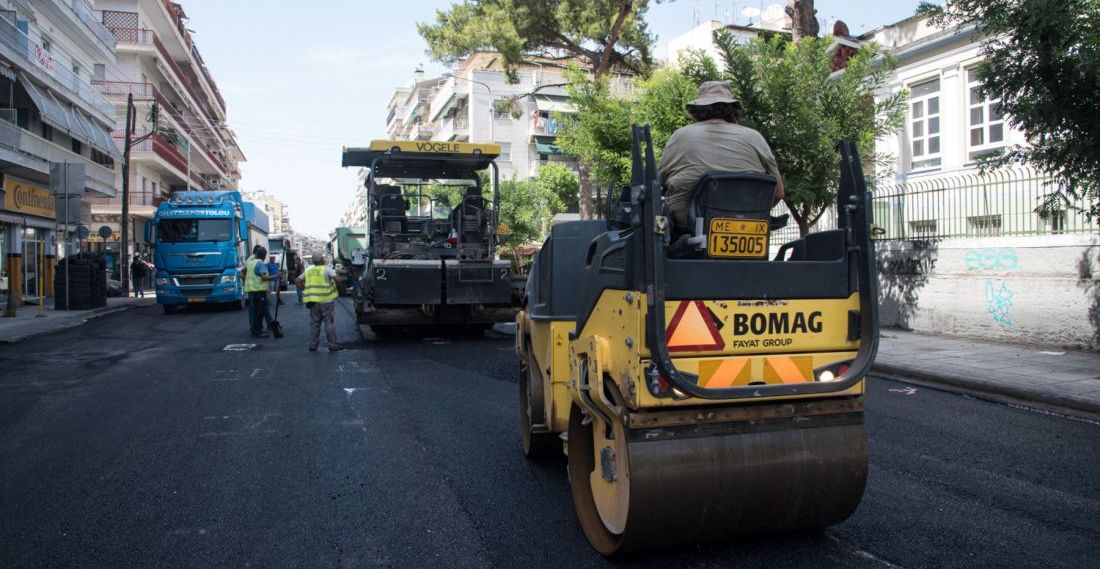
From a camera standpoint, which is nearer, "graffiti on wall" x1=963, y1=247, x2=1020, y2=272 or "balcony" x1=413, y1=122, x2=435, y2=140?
"graffiti on wall" x1=963, y1=247, x2=1020, y2=272

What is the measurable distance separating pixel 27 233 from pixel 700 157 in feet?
91.2

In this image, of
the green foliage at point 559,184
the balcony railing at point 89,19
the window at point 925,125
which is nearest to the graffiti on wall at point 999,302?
the window at point 925,125

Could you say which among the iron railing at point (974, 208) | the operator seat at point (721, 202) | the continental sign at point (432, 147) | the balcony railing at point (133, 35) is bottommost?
the operator seat at point (721, 202)

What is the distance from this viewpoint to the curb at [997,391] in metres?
7.02

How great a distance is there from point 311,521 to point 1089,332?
1014cm

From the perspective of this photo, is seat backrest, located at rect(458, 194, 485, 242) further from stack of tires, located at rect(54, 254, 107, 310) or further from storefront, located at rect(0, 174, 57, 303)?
storefront, located at rect(0, 174, 57, 303)

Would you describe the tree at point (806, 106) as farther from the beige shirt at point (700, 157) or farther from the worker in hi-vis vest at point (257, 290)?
the beige shirt at point (700, 157)

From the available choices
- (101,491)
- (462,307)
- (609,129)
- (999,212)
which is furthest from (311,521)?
(609,129)

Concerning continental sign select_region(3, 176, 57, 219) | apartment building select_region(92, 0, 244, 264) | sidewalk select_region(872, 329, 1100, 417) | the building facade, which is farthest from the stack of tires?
sidewalk select_region(872, 329, 1100, 417)

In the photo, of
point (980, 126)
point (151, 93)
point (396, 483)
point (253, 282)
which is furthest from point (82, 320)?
point (151, 93)

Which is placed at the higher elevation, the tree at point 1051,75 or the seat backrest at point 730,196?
the tree at point 1051,75

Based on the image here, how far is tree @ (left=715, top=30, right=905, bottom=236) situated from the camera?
11852 mm

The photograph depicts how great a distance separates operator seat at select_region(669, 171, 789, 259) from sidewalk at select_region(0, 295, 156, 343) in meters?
13.8

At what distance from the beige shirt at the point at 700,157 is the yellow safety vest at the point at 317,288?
881 centimetres
